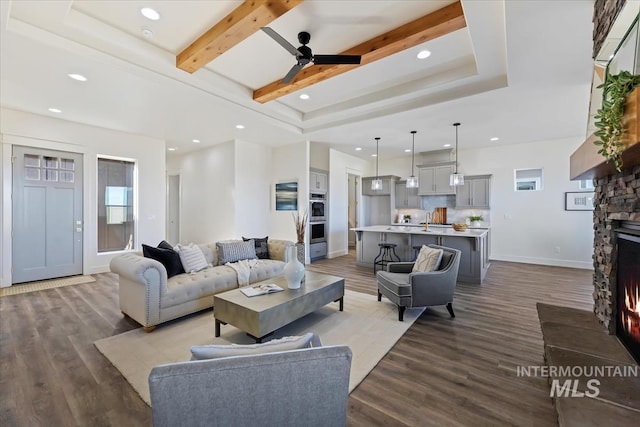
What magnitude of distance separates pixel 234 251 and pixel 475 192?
6.18m

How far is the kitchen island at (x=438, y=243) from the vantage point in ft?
15.7

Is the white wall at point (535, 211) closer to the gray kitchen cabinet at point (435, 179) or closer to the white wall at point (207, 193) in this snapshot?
the gray kitchen cabinet at point (435, 179)

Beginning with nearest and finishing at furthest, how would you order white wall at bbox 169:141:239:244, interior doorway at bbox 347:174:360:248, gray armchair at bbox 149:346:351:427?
gray armchair at bbox 149:346:351:427 → white wall at bbox 169:141:239:244 → interior doorway at bbox 347:174:360:248

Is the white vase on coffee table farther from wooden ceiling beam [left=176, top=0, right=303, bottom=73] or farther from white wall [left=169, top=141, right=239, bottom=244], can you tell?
white wall [left=169, top=141, right=239, bottom=244]

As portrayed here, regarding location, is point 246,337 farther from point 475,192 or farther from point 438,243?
point 475,192

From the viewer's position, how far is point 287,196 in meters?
6.96

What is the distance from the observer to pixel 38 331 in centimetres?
A: 292

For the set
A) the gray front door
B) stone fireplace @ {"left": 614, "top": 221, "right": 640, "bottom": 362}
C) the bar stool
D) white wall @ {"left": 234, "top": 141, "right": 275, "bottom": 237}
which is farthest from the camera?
white wall @ {"left": 234, "top": 141, "right": 275, "bottom": 237}

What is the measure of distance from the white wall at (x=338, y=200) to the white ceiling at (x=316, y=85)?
190 centimetres

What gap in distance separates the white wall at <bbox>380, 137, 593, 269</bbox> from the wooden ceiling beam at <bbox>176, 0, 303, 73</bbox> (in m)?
6.67

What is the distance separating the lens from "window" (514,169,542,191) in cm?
664

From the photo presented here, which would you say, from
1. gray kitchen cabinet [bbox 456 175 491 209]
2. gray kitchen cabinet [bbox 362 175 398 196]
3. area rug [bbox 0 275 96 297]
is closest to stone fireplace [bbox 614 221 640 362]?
gray kitchen cabinet [bbox 456 175 491 209]

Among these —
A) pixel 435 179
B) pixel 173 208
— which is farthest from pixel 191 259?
pixel 435 179

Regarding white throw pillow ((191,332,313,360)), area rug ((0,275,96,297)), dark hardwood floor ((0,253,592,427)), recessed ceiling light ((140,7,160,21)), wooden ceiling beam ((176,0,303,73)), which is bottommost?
dark hardwood floor ((0,253,592,427))
